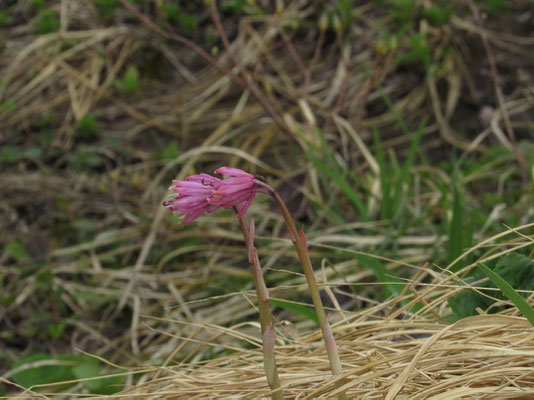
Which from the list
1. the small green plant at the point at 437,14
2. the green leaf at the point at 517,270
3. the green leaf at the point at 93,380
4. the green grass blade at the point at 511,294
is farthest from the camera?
the small green plant at the point at 437,14

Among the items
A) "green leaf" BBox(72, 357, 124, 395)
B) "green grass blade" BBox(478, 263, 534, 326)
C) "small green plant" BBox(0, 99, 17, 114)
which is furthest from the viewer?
"small green plant" BBox(0, 99, 17, 114)

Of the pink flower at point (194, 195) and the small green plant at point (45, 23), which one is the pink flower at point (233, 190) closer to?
the pink flower at point (194, 195)

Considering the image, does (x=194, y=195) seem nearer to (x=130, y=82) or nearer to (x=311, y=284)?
(x=311, y=284)

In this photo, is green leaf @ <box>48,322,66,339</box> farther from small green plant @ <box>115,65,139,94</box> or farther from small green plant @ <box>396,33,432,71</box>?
small green plant @ <box>396,33,432,71</box>

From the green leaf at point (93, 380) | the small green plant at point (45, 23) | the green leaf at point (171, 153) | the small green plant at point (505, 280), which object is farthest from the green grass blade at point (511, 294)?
the small green plant at point (45, 23)

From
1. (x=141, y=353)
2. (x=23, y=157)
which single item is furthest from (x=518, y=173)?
(x=23, y=157)

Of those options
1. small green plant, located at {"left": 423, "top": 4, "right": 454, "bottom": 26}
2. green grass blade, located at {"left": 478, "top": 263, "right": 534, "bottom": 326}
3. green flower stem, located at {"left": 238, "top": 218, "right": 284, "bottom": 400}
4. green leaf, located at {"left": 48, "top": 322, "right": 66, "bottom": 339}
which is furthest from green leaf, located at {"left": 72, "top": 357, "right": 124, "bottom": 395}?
small green plant, located at {"left": 423, "top": 4, "right": 454, "bottom": 26}

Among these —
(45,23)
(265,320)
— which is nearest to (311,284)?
(265,320)
